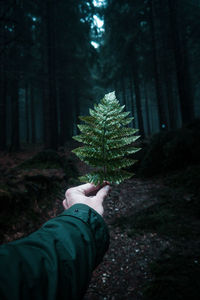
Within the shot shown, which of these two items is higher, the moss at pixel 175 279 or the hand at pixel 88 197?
the hand at pixel 88 197

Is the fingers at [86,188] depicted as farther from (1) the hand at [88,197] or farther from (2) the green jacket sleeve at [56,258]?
(2) the green jacket sleeve at [56,258]

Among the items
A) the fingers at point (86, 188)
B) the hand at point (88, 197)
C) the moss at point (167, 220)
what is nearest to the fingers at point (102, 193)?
the hand at point (88, 197)

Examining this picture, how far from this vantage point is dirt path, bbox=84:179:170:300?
255 cm

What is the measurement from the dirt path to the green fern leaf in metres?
2.32

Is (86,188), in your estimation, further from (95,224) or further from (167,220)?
(167,220)

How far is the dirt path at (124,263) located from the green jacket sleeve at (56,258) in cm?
191

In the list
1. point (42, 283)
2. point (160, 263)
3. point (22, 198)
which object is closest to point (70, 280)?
point (42, 283)

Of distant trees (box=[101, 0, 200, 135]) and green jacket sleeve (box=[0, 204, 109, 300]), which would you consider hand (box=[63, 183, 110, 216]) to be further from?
distant trees (box=[101, 0, 200, 135])

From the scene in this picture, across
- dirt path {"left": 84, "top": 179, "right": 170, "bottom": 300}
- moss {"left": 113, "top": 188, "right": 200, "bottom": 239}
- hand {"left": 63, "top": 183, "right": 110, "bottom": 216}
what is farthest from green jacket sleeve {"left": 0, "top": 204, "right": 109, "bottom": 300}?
moss {"left": 113, "top": 188, "right": 200, "bottom": 239}

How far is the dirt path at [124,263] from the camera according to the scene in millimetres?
2551

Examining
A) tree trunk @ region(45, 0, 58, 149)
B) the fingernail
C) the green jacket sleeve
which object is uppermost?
tree trunk @ region(45, 0, 58, 149)

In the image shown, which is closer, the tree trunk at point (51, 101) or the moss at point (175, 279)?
the moss at point (175, 279)

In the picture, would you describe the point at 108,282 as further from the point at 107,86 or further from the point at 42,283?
the point at 107,86

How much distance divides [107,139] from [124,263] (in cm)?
292
